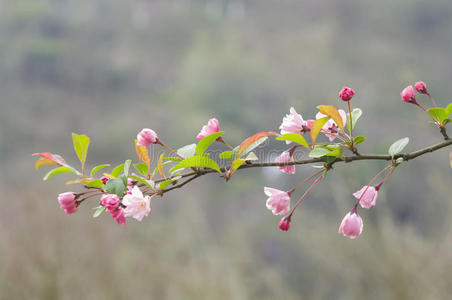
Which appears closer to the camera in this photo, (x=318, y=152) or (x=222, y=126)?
(x=318, y=152)

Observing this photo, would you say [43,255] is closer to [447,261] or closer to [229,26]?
[447,261]

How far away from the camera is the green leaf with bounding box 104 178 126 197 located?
472mm

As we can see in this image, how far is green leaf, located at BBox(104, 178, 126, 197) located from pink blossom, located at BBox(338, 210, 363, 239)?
0.84ft

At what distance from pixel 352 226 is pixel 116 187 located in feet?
0.90

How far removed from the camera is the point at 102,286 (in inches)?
110

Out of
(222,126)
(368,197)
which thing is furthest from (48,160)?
(222,126)

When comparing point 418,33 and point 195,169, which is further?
point 418,33

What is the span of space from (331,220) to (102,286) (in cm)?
369

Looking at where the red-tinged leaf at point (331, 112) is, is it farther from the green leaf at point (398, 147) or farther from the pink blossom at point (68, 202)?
the pink blossom at point (68, 202)

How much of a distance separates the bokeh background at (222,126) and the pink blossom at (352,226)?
1543 millimetres

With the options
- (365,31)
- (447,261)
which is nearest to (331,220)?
(447,261)

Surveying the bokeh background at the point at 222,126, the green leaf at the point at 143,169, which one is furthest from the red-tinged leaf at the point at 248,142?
the bokeh background at the point at 222,126

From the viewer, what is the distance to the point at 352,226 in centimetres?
53

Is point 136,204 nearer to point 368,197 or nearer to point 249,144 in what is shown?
point 249,144
